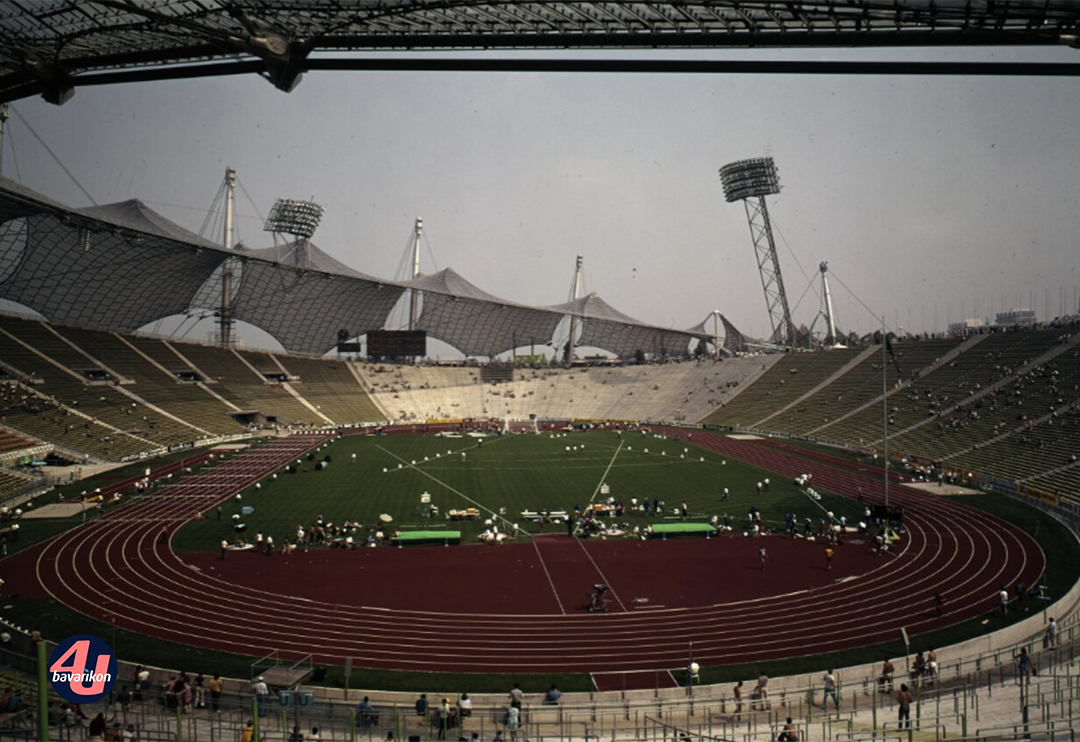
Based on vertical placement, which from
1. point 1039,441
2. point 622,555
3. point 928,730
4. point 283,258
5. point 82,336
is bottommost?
point 928,730

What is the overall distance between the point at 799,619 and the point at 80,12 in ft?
71.5

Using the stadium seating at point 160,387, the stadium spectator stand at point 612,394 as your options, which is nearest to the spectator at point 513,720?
the stadium spectator stand at point 612,394

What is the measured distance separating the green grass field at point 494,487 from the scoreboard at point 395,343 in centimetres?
4685

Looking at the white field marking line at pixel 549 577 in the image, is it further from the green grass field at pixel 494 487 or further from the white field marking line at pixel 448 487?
the white field marking line at pixel 448 487

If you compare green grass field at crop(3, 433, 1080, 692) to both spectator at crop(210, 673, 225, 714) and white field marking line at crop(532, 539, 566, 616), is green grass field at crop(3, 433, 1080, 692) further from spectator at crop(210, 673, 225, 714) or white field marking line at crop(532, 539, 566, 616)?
white field marking line at crop(532, 539, 566, 616)

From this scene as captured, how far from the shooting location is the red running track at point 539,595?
65.0 feet

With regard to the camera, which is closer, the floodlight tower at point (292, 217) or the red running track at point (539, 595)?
the red running track at point (539, 595)

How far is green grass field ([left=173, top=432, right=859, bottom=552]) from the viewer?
34.5 meters

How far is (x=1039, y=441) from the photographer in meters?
45.7

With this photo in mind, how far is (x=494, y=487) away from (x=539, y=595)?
19658 millimetres

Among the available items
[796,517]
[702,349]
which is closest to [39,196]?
[796,517]

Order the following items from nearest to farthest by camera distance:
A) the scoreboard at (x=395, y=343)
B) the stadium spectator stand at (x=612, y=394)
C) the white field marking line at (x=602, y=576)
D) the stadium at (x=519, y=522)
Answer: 1. the stadium at (x=519, y=522)
2. the white field marking line at (x=602, y=576)
3. the stadium spectator stand at (x=612, y=394)
4. the scoreboard at (x=395, y=343)

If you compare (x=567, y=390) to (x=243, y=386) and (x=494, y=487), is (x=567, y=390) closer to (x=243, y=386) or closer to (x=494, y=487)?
(x=243, y=386)

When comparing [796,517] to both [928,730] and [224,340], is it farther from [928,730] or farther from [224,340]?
[224,340]
